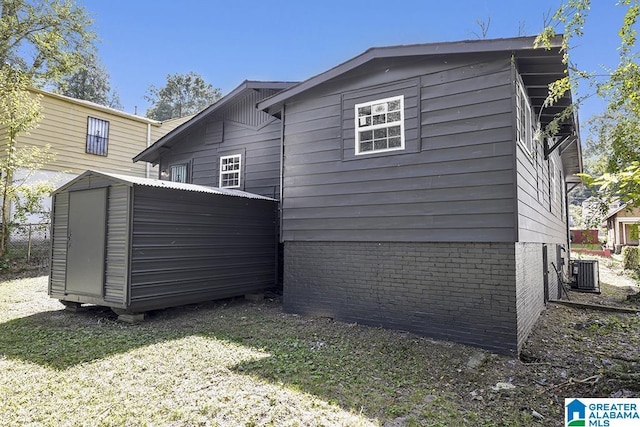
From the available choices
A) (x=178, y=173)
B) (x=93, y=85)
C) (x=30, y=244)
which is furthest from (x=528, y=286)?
(x=93, y=85)

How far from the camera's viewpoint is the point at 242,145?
10.4 metres

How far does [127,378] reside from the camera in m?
3.98

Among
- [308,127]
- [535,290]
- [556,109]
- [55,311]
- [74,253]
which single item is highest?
[556,109]

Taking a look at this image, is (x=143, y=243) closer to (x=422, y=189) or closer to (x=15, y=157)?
(x=422, y=189)

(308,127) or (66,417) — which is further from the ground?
(308,127)

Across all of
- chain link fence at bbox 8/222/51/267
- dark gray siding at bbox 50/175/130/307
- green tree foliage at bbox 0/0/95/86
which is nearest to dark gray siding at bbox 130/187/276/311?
dark gray siding at bbox 50/175/130/307

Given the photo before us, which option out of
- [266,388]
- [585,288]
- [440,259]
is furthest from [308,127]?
[585,288]

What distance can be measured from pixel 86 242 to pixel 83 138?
34.5ft

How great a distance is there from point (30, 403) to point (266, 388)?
2.19 metres

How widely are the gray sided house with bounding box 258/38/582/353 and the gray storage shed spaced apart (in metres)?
1.54

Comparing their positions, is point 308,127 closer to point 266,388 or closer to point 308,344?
point 308,344

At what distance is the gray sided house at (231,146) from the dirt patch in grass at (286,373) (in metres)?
4.63

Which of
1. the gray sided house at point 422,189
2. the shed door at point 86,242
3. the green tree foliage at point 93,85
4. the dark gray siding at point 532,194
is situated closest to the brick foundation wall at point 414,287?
the gray sided house at point 422,189

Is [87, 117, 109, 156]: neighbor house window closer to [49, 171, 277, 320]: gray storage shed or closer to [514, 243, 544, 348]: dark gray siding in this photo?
[49, 171, 277, 320]: gray storage shed
